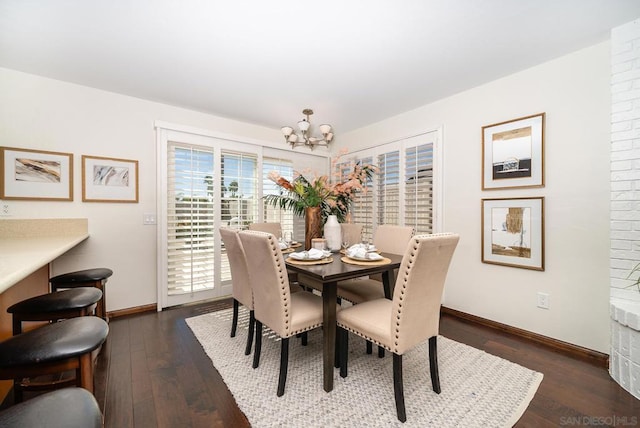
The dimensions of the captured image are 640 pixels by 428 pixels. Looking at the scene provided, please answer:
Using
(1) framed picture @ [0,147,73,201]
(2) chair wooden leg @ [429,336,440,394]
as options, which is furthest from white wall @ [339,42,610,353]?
(1) framed picture @ [0,147,73,201]

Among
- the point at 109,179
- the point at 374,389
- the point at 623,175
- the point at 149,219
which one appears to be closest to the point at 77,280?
the point at 149,219

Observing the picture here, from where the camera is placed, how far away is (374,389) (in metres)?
1.74

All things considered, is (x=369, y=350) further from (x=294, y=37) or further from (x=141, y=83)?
(x=141, y=83)

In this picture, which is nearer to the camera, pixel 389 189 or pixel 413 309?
pixel 413 309

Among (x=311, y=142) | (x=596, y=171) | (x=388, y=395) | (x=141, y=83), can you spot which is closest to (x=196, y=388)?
(x=388, y=395)

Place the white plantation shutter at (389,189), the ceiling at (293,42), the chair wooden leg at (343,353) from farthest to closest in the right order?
the white plantation shutter at (389,189), the chair wooden leg at (343,353), the ceiling at (293,42)

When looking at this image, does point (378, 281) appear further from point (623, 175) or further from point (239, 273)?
point (623, 175)

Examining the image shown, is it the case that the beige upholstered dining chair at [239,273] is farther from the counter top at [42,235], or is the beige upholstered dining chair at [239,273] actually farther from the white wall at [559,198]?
the white wall at [559,198]

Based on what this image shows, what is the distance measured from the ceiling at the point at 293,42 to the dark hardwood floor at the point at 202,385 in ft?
8.12

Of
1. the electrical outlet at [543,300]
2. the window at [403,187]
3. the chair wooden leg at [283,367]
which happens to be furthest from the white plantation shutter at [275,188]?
the electrical outlet at [543,300]

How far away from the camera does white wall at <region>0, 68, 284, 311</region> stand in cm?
252

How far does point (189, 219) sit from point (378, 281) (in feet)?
7.83

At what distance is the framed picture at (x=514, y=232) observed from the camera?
2.40 meters

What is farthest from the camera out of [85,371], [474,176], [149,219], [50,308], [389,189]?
[389,189]
